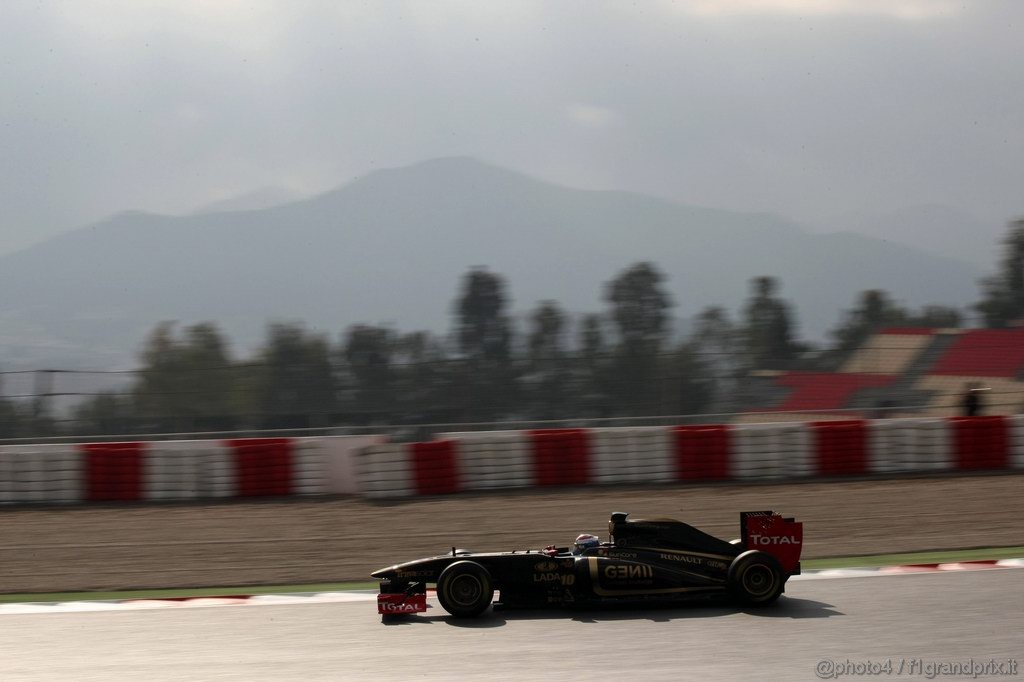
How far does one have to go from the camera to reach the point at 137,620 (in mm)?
7074

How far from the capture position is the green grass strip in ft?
27.3

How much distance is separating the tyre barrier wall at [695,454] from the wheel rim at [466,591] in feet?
21.4

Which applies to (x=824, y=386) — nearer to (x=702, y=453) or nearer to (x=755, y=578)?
(x=702, y=453)

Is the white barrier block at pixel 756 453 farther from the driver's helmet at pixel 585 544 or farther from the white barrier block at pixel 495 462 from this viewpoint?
the driver's helmet at pixel 585 544

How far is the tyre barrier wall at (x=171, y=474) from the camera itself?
527 inches

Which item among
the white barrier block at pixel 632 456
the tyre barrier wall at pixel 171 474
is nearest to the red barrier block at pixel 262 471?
the tyre barrier wall at pixel 171 474

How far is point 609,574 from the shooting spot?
658 cm

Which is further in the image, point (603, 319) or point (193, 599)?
point (603, 319)

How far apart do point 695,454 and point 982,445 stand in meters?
4.03

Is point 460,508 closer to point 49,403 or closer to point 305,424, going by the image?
point 305,424

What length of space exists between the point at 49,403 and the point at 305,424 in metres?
3.59

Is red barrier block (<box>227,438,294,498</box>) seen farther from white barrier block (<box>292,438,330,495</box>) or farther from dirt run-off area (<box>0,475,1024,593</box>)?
dirt run-off area (<box>0,475,1024,593</box>)

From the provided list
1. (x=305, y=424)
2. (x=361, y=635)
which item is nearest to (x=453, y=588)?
(x=361, y=635)

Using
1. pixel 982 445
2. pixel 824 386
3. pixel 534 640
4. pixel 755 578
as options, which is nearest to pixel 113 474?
pixel 534 640
